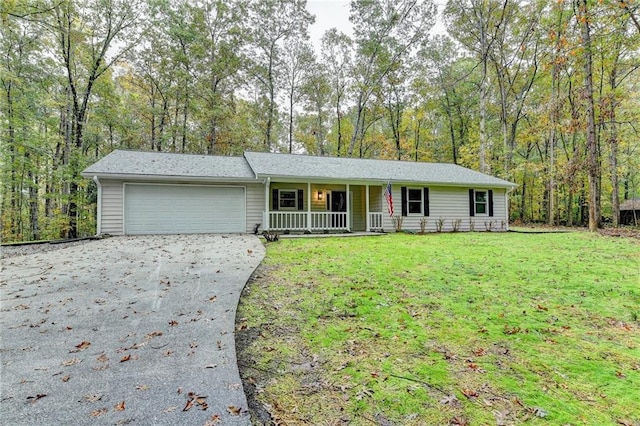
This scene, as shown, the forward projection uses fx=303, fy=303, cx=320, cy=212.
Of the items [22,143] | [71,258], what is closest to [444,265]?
[71,258]

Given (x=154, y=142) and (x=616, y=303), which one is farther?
(x=154, y=142)

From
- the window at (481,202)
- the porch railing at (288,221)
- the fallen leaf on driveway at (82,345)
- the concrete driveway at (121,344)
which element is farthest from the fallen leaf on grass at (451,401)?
the window at (481,202)

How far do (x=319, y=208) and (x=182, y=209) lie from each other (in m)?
5.93

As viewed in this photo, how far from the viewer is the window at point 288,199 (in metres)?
13.6

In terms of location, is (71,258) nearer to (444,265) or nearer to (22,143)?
(444,265)

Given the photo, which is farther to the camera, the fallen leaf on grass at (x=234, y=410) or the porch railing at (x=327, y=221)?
the porch railing at (x=327, y=221)

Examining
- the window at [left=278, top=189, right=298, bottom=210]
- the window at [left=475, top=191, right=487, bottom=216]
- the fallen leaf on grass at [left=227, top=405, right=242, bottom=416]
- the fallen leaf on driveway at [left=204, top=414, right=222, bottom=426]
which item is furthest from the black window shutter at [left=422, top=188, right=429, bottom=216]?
the fallen leaf on driveway at [left=204, top=414, right=222, bottom=426]

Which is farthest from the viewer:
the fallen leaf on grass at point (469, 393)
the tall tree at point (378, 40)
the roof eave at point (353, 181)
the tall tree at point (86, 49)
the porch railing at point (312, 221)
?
the tall tree at point (378, 40)

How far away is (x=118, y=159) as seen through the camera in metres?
12.1

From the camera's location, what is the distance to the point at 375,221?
545 inches

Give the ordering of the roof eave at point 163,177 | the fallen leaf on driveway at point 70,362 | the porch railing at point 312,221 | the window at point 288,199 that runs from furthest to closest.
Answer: the window at point 288,199 < the porch railing at point 312,221 < the roof eave at point 163,177 < the fallen leaf on driveway at point 70,362

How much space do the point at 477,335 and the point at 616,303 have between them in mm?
2545

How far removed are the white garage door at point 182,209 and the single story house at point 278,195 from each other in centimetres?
3

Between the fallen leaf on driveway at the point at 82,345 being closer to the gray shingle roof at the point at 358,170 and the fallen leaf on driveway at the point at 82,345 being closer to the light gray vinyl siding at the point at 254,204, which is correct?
the gray shingle roof at the point at 358,170
